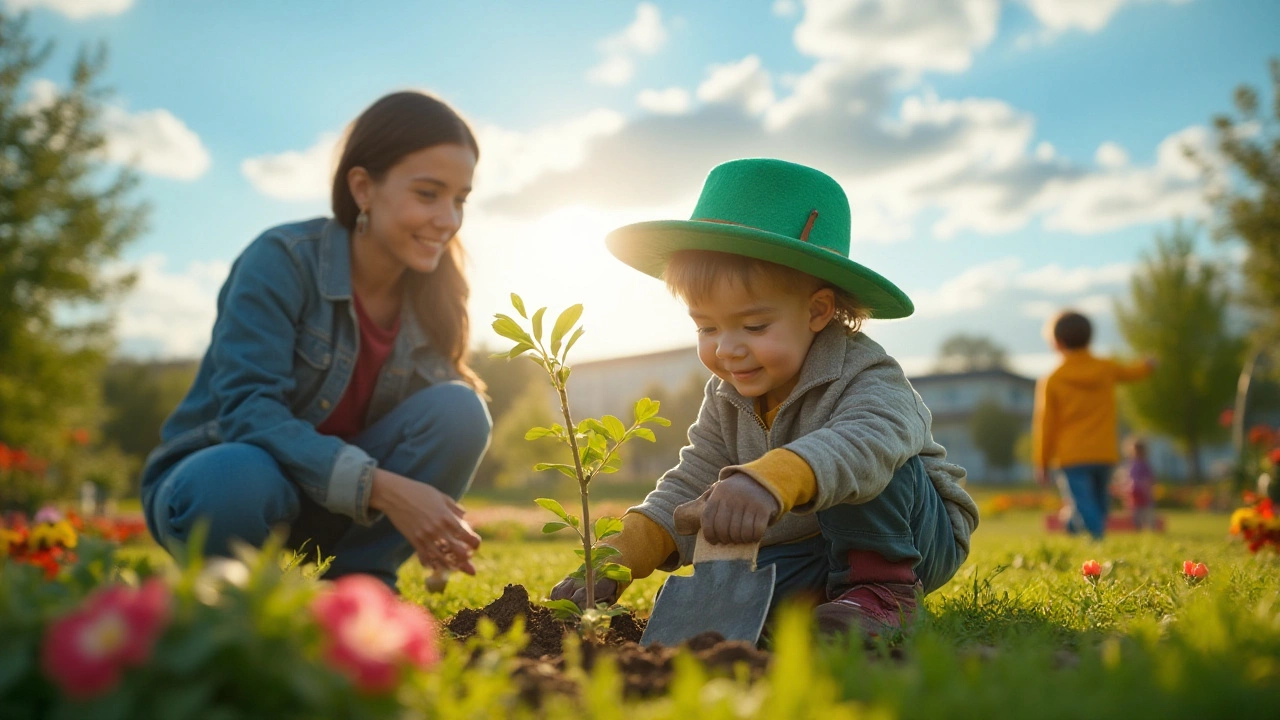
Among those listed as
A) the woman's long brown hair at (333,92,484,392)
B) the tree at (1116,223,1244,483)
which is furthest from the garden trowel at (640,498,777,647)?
the tree at (1116,223,1244,483)

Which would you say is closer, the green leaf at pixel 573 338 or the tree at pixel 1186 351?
the green leaf at pixel 573 338

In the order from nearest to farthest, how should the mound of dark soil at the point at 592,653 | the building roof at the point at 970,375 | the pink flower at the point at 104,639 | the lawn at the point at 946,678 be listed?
the pink flower at the point at 104,639 → the lawn at the point at 946,678 → the mound of dark soil at the point at 592,653 → the building roof at the point at 970,375

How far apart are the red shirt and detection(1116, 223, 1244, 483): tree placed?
28307mm

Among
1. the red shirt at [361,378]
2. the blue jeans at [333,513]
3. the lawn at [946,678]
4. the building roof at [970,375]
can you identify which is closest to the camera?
the lawn at [946,678]

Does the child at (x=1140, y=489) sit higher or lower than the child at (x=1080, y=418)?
lower

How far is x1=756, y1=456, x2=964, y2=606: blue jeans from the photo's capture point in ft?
8.06

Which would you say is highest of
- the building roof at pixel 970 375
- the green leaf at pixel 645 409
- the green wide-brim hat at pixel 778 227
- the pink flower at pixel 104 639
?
the building roof at pixel 970 375

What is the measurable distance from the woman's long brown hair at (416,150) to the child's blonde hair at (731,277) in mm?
1403

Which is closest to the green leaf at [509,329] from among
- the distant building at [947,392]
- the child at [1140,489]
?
the child at [1140,489]

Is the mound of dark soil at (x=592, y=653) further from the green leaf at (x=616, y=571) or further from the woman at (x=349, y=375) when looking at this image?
the woman at (x=349, y=375)

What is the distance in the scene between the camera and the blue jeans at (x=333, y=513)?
3.05 metres

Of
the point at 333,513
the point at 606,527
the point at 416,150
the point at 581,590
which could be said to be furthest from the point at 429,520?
the point at 416,150

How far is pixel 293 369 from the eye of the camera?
11.7 ft

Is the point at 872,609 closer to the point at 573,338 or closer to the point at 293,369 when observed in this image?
the point at 573,338
